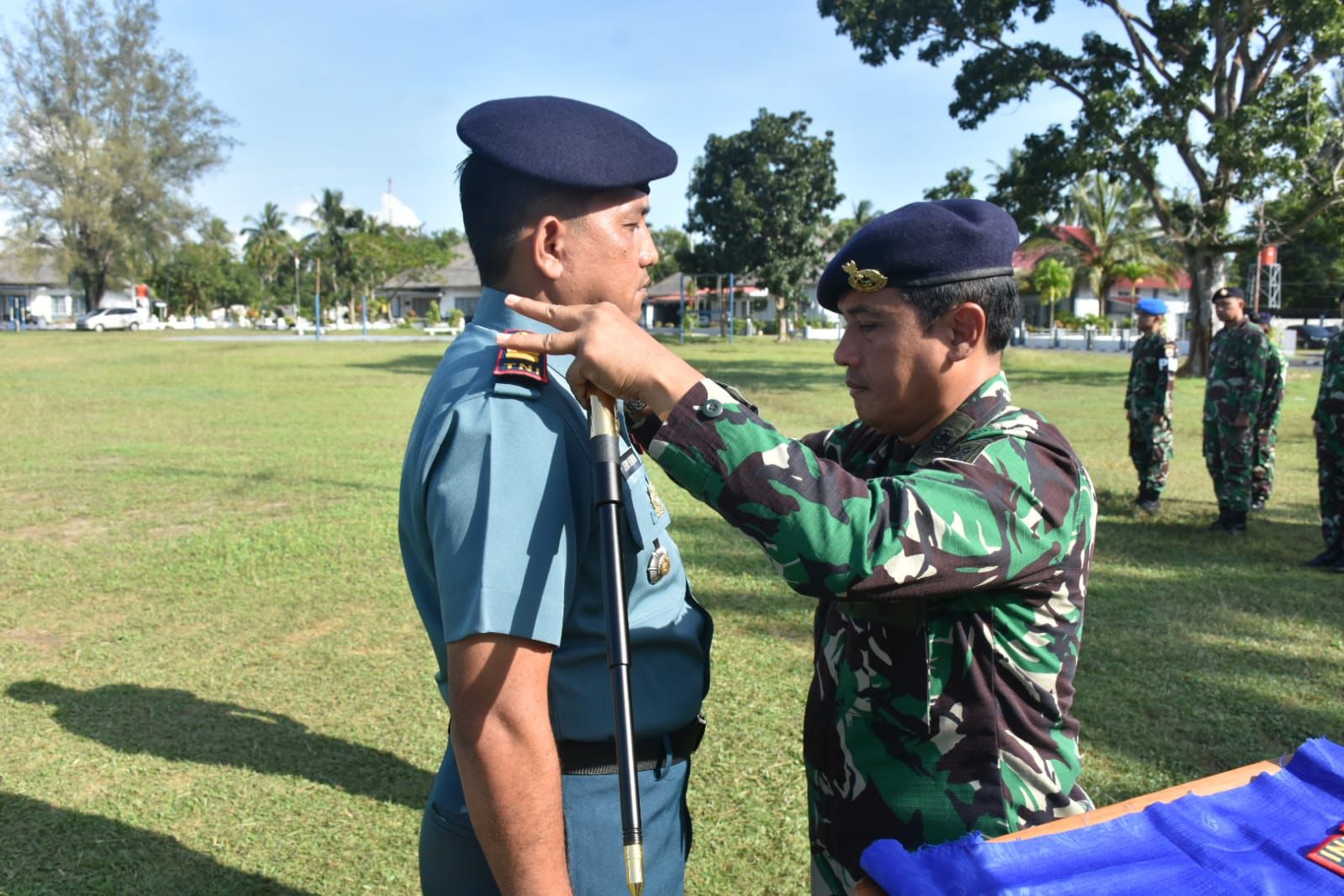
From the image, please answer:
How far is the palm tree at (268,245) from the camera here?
8638cm

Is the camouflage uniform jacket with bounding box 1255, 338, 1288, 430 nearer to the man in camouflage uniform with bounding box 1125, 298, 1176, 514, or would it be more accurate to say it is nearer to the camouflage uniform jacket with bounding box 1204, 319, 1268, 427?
the camouflage uniform jacket with bounding box 1204, 319, 1268, 427

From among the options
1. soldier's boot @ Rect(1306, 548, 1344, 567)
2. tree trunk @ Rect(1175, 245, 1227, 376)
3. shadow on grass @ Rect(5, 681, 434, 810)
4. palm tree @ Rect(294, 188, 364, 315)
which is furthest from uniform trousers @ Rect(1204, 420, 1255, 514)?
palm tree @ Rect(294, 188, 364, 315)

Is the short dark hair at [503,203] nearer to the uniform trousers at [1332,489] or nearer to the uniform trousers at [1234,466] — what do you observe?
the uniform trousers at [1332,489]

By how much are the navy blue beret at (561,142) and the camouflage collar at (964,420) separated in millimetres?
643

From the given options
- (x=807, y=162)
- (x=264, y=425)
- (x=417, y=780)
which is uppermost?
(x=807, y=162)

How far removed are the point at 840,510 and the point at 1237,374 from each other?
831 cm

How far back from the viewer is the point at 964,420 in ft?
5.24

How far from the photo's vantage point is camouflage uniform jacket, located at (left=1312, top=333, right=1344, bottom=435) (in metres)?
7.14

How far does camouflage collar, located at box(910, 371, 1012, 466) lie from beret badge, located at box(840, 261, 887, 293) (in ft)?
0.81

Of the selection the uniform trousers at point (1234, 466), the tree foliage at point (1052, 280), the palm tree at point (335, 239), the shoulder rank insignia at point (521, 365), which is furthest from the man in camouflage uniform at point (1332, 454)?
the palm tree at point (335, 239)

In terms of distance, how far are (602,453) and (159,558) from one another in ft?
21.9

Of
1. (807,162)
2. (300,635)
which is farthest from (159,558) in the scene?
(807,162)

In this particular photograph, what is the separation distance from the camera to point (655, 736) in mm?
1716

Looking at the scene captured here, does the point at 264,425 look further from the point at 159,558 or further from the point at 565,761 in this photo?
the point at 565,761
